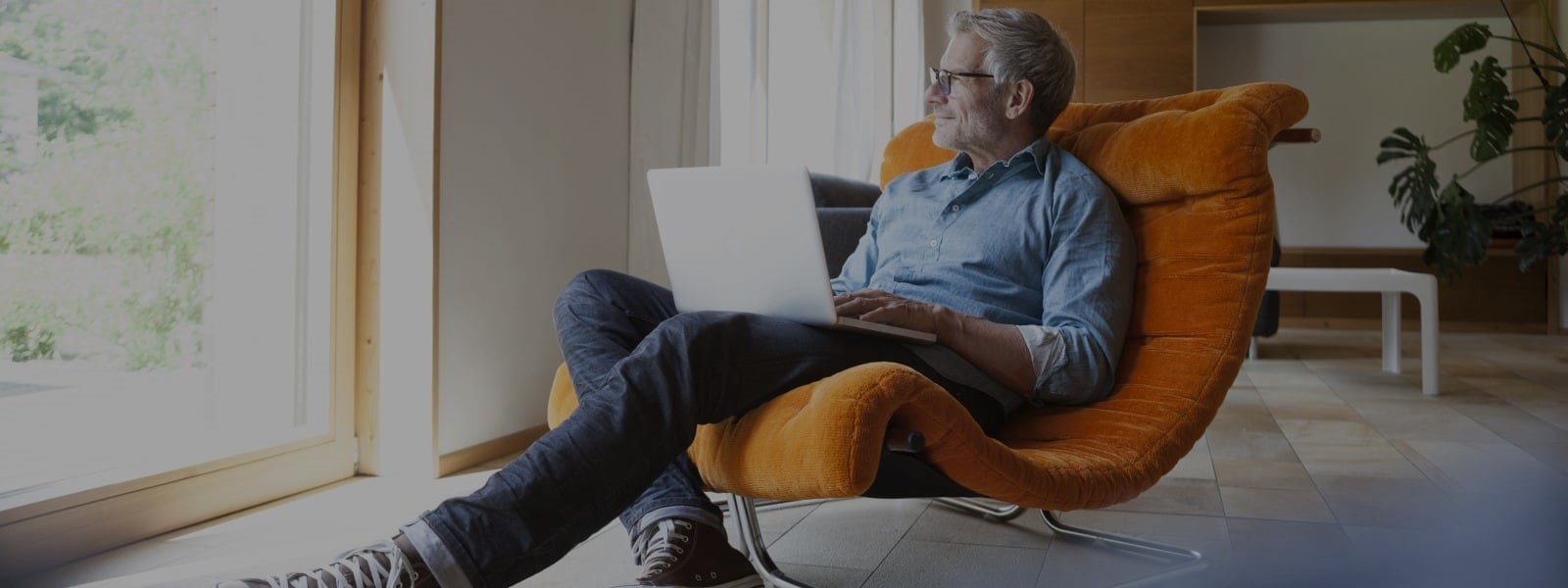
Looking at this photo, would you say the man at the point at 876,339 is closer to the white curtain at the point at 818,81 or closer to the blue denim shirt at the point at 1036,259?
the blue denim shirt at the point at 1036,259

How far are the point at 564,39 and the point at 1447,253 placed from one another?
4.56 metres

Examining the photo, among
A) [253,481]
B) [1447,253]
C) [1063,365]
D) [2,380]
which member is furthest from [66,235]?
[1447,253]

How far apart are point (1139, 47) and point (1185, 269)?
18.5 feet

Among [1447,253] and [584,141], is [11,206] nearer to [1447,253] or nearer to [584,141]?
[584,141]

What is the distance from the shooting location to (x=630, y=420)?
1369mm

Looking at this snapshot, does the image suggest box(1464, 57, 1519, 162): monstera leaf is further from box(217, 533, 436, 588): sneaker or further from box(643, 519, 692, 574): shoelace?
box(217, 533, 436, 588): sneaker

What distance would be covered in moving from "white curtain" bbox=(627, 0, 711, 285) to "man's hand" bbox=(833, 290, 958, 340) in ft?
6.07

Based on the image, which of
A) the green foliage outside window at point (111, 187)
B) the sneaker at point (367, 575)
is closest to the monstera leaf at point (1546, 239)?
the green foliage outside window at point (111, 187)

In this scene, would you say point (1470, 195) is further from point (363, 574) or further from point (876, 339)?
point (363, 574)

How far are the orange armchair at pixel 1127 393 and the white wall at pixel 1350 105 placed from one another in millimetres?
6186

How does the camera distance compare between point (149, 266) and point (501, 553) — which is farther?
point (149, 266)

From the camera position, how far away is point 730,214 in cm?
155

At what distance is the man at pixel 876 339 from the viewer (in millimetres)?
1294

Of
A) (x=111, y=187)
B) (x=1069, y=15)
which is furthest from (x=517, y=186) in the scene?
(x=1069, y=15)
